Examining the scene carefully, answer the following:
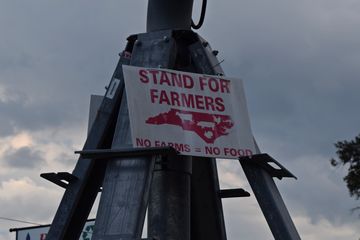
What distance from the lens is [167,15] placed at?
9.77 meters

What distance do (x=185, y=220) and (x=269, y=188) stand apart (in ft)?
3.30

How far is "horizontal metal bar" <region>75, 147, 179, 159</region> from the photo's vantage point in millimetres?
8391

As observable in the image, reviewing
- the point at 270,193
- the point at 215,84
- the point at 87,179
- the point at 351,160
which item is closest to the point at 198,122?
the point at 215,84

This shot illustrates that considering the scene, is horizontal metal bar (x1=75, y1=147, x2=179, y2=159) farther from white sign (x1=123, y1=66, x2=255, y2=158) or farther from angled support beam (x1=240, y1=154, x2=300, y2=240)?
angled support beam (x1=240, y1=154, x2=300, y2=240)

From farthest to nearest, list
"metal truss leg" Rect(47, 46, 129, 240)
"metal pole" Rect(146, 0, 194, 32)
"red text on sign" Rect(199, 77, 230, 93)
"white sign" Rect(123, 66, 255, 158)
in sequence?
1. "metal pole" Rect(146, 0, 194, 32)
2. "metal truss leg" Rect(47, 46, 129, 240)
3. "red text on sign" Rect(199, 77, 230, 93)
4. "white sign" Rect(123, 66, 255, 158)

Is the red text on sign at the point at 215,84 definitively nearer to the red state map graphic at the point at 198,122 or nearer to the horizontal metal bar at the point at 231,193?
the red state map graphic at the point at 198,122

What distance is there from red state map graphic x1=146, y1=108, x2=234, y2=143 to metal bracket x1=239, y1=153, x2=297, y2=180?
48 cm

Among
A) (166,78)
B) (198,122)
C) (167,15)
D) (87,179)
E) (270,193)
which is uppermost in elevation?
(167,15)

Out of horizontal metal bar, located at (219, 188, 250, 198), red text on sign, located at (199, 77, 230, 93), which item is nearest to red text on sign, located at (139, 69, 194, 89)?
red text on sign, located at (199, 77, 230, 93)

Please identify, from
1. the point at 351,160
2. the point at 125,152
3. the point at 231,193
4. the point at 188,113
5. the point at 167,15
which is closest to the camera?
the point at 125,152

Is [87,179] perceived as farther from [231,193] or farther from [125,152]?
[231,193]

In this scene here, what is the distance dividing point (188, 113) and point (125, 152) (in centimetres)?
90

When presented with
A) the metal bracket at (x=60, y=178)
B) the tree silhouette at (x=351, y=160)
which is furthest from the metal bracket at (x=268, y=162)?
the tree silhouette at (x=351, y=160)

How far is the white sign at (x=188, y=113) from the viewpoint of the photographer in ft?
28.6
